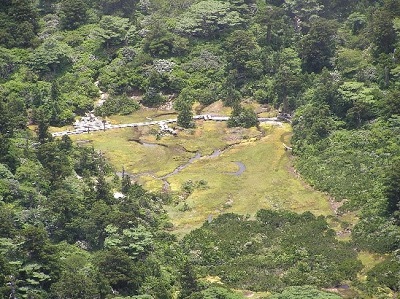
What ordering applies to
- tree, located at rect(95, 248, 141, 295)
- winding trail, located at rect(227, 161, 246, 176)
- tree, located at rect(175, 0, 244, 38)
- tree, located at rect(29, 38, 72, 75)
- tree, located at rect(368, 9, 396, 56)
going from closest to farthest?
tree, located at rect(95, 248, 141, 295), winding trail, located at rect(227, 161, 246, 176), tree, located at rect(368, 9, 396, 56), tree, located at rect(29, 38, 72, 75), tree, located at rect(175, 0, 244, 38)

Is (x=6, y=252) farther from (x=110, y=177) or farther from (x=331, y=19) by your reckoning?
(x=331, y=19)

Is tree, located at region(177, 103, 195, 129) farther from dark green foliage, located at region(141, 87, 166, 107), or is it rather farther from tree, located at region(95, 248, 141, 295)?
tree, located at region(95, 248, 141, 295)

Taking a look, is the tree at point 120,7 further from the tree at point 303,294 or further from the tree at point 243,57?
the tree at point 303,294

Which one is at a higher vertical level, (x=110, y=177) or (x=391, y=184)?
(x=391, y=184)

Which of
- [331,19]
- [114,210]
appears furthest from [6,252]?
[331,19]

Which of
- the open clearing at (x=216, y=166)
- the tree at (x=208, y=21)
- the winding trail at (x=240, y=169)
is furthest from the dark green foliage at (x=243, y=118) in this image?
the tree at (x=208, y=21)

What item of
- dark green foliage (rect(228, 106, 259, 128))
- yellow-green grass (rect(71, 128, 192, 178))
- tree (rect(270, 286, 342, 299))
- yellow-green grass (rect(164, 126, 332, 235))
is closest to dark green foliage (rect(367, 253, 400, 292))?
tree (rect(270, 286, 342, 299))
